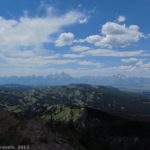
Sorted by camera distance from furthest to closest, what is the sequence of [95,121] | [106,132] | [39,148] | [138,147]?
Result: [95,121] → [106,132] → [138,147] → [39,148]

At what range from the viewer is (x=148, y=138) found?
372 feet

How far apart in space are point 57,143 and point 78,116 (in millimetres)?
127415

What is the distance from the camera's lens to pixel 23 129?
36.3 m

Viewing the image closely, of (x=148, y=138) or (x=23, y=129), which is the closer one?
(x=23, y=129)

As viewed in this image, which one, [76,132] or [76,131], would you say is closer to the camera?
[76,132]

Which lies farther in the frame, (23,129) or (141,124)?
(141,124)

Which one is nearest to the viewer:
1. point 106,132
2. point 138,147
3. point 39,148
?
point 39,148

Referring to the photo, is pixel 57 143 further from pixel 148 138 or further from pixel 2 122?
pixel 148 138

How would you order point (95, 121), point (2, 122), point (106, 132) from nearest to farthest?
point (2, 122), point (106, 132), point (95, 121)

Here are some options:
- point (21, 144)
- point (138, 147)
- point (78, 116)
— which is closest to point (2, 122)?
point (21, 144)

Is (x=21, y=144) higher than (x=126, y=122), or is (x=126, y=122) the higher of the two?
(x=21, y=144)

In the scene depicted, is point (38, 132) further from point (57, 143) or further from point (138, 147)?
point (138, 147)

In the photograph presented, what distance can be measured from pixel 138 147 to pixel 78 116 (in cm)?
5284

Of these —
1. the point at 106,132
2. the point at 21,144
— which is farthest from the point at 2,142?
the point at 106,132
